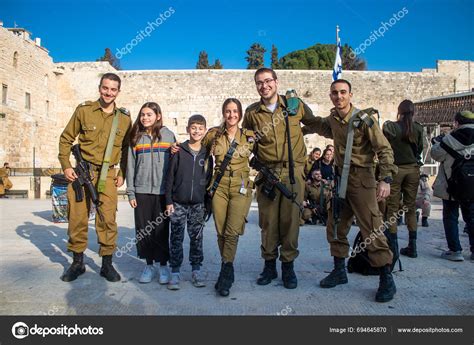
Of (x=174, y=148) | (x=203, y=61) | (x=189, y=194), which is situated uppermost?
(x=203, y=61)

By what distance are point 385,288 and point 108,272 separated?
2515 mm

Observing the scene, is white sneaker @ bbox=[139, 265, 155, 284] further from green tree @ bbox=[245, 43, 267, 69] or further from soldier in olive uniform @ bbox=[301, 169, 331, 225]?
green tree @ bbox=[245, 43, 267, 69]

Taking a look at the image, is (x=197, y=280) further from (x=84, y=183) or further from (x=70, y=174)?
(x=70, y=174)

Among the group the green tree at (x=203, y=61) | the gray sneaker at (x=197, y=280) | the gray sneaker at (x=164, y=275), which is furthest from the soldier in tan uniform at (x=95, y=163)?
the green tree at (x=203, y=61)

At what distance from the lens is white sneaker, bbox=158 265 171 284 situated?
3420 mm

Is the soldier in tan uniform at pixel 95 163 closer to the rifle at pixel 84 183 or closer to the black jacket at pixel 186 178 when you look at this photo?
the rifle at pixel 84 183

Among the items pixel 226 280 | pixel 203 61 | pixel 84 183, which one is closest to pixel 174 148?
pixel 84 183

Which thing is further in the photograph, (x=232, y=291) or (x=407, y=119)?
(x=407, y=119)

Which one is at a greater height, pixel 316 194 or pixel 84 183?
pixel 84 183

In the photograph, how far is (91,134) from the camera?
11.9 feet

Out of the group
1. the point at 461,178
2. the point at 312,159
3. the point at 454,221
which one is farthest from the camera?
the point at 312,159

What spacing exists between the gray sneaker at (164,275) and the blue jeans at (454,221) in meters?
3.37

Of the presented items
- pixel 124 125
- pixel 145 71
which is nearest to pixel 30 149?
pixel 145 71

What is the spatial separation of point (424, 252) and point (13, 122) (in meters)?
21.2
